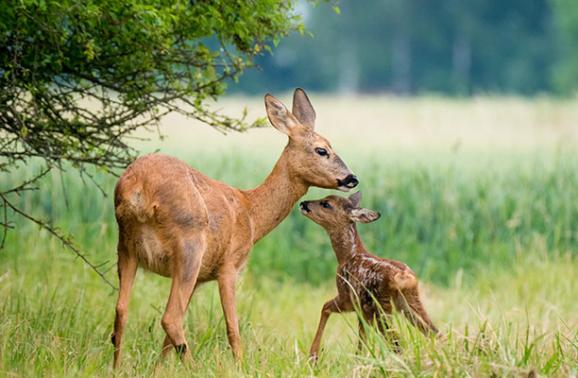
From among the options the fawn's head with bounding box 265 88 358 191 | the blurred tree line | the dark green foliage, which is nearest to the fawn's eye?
the fawn's head with bounding box 265 88 358 191

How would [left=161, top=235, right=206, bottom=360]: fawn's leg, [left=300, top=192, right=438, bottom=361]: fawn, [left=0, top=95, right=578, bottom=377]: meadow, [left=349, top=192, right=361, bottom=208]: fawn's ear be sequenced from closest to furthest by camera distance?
[left=0, top=95, right=578, bottom=377]: meadow → [left=161, top=235, right=206, bottom=360]: fawn's leg → [left=300, top=192, right=438, bottom=361]: fawn → [left=349, top=192, right=361, bottom=208]: fawn's ear

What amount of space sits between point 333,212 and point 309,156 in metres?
0.56

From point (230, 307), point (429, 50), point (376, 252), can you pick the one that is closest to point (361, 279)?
point (230, 307)

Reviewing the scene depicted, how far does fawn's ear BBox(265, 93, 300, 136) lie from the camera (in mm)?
6515

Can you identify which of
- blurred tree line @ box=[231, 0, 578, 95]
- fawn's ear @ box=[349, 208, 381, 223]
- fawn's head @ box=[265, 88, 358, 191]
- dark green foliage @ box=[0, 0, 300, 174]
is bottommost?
fawn's ear @ box=[349, 208, 381, 223]

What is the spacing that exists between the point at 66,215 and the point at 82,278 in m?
3.32

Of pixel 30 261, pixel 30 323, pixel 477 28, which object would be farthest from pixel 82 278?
pixel 477 28

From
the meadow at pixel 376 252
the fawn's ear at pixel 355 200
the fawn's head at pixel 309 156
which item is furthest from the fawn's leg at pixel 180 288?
the fawn's ear at pixel 355 200

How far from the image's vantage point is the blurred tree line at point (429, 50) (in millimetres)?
61312

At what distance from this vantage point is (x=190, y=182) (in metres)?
5.92

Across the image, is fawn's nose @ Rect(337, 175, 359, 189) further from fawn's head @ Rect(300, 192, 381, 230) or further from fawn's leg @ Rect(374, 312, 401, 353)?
fawn's leg @ Rect(374, 312, 401, 353)

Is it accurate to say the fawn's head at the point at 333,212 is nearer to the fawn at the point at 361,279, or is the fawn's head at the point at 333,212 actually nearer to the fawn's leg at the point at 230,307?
the fawn at the point at 361,279

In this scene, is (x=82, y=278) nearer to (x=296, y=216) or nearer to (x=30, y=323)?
(x=30, y=323)

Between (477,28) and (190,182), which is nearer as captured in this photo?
(190,182)
